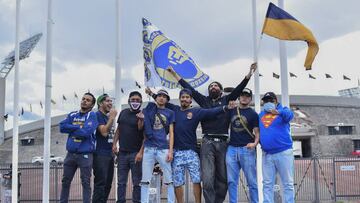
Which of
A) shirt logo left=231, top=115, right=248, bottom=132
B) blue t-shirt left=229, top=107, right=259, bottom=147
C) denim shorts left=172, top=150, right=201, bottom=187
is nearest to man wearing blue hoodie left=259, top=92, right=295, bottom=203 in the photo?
blue t-shirt left=229, top=107, right=259, bottom=147

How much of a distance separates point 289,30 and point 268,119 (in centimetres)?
171

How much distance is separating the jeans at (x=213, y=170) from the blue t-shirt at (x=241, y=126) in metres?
0.21

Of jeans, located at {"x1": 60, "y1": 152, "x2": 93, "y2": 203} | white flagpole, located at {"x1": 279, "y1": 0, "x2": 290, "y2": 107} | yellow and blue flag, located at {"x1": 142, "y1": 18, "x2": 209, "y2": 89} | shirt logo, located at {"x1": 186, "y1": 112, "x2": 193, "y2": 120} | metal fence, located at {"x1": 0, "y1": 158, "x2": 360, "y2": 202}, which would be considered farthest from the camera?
metal fence, located at {"x1": 0, "y1": 158, "x2": 360, "y2": 202}

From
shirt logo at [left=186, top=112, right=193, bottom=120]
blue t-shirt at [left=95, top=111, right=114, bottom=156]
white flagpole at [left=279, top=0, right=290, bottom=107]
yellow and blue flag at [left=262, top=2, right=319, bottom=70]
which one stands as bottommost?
blue t-shirt at [left=95, top=111, right=114, bottom=156]

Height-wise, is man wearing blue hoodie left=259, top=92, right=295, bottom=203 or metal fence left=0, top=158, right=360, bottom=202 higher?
man wearing blue hoodie left=259, top=92, right=295, bottom=203

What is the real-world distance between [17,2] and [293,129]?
147 feet

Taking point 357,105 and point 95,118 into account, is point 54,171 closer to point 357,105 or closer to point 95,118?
point 95,118

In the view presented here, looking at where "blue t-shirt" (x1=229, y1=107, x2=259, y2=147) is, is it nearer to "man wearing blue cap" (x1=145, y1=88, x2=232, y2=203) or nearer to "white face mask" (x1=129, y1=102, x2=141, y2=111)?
"man wearing blue cap" (x1=145, y1=88, x2=232, y2=203)

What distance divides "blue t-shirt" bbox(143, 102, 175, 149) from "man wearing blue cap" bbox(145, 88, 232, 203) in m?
0.15

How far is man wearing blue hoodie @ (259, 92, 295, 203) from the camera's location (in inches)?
265

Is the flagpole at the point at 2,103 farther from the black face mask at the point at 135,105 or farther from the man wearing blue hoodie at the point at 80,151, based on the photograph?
the black face mask at the point at 135,105

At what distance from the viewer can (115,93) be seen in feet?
29.6

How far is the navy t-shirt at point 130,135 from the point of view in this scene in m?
7.18

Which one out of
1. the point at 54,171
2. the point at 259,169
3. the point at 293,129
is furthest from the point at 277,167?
the point at 293,129
